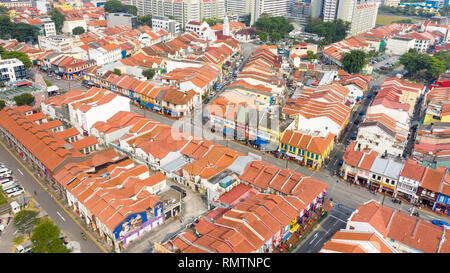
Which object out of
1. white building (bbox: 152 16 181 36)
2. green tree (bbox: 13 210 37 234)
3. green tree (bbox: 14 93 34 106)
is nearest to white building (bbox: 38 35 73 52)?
green tree (bbox: 14 93 34 106)

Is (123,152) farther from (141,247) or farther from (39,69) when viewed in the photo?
(39,69)

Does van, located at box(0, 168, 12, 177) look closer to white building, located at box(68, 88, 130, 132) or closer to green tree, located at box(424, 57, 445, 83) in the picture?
white building, located at box(68, 88, 130, 132)

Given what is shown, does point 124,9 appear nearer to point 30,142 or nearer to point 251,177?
point 30,142

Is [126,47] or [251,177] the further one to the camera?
[126,47]

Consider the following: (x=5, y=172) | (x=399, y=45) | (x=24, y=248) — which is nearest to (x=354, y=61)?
(x=399, y=45)

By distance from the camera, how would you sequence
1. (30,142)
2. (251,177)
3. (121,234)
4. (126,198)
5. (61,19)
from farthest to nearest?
1. (61,19)
2. (30,142)
3. (251,177)
4. (126,198)
5. (121,234)

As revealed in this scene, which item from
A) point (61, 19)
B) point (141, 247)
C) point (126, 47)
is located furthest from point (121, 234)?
point (61, 19)

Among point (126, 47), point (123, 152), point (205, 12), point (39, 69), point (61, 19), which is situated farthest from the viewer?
point (205, 12)

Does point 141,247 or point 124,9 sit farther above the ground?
A: point 124,9

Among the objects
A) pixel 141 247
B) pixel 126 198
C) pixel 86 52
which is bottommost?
pixel 141 247
